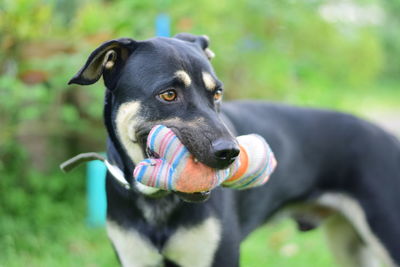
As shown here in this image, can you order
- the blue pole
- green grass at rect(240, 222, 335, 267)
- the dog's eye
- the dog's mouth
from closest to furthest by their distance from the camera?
1. the dog's mouth
2. the dog's eye
3. green grass at rect(240, 222, 335, 267)
4. the blue pole

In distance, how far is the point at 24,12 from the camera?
16.9ft

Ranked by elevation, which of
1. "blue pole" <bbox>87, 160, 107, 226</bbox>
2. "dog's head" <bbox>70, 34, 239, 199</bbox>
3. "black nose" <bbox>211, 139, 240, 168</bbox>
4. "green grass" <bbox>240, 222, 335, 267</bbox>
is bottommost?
"green grass" <bbox>240, 222, 335, 267</bbox>

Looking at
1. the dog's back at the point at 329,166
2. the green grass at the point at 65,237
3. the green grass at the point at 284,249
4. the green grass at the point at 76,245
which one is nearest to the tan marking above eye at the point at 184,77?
the dog's back at the point at 329,166

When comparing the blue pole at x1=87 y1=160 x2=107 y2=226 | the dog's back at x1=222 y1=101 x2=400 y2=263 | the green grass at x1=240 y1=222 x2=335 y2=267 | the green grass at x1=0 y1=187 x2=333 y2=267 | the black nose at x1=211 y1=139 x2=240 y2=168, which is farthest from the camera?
the blue pole at x1=87 y1=160 x2=107 y2=226

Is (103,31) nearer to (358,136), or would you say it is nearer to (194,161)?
(358,136)

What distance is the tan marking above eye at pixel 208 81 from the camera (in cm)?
307

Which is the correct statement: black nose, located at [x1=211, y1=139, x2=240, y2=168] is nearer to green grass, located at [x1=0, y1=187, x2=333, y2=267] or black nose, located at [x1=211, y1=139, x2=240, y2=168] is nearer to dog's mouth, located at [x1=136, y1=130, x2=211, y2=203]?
dog's mouth, located at [x1=136, y1=130, x2=211, y2=203]

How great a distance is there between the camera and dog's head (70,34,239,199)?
288cm

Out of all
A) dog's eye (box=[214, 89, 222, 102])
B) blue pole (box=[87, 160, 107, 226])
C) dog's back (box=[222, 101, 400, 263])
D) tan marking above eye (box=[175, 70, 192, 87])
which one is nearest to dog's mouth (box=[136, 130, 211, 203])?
tan marking above eye (box=[175, 70, 192, 87])

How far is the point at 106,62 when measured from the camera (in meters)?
Result: 3.13

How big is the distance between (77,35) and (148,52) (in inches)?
110

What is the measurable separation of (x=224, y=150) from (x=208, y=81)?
1.81ft

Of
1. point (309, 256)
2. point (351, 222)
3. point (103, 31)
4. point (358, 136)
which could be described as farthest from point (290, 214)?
point (103, 31)

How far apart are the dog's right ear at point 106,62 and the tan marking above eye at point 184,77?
0.36m
